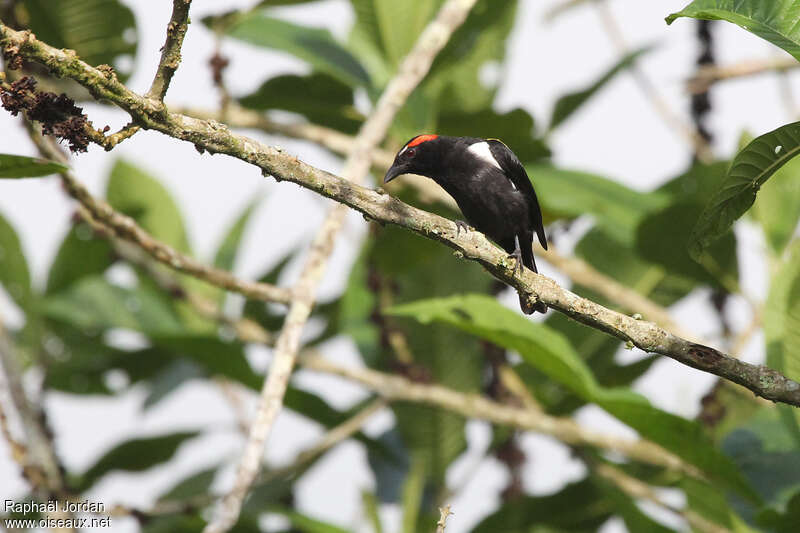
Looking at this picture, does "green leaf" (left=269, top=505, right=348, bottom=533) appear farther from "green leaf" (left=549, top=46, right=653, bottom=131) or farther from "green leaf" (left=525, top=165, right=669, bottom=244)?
"green leaf" (left=549, top=46, right=653, bottom=131)

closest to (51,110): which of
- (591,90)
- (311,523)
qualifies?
(311,523)

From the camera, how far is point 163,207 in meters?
6.25

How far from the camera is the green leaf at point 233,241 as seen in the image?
6016mm

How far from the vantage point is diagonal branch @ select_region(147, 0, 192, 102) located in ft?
7.02

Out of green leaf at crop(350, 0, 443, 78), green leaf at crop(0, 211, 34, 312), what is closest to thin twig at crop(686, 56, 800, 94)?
green leaf at crop(350, 0, 443, 78)

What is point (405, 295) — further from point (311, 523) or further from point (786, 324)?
point (786, 324)

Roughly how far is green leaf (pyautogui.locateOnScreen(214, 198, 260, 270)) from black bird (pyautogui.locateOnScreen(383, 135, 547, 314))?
2056 mm

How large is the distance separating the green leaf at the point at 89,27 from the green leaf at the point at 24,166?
96.8 inches

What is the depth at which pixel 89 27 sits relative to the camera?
5035 millimetres

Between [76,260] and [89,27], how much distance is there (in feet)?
4.78

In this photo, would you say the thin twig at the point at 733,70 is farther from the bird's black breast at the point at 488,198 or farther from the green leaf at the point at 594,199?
the bird's black breast at the point at 488,198

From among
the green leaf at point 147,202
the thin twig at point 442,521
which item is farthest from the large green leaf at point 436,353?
the thin twig at point 442,521

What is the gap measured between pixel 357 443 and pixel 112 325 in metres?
1.61

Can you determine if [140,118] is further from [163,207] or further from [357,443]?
[163,207]
